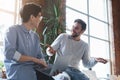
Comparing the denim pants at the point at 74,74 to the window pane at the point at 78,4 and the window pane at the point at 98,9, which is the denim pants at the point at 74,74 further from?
the window pane at the point at 98,9

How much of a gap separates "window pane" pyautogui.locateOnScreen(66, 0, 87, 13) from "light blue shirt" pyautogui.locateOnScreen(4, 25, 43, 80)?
3126 millimetres

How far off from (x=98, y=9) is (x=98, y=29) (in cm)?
53

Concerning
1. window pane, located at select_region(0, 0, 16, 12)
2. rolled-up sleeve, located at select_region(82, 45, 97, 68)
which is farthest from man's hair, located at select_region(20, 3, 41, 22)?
window pane, located at select_region(0, 0, 16, 12)

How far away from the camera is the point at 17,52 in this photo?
6.57ft

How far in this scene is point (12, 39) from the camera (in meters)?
2.01

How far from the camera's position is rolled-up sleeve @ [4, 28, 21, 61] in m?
1.97

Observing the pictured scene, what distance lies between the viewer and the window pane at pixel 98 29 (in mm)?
5902

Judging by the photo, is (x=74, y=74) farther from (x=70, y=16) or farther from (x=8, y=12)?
(x=70, y=16)

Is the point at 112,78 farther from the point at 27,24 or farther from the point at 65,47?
the point at 27,24

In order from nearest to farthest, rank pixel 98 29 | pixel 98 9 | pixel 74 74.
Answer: pixel 74 74
pixel 98 29
pixel 98 9

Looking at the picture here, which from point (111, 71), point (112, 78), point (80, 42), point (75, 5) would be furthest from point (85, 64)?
point (111, 71)

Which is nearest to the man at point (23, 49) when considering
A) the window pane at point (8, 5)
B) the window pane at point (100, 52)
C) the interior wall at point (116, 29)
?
the window pane at point (8, 5)

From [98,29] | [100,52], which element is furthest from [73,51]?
[98,29]

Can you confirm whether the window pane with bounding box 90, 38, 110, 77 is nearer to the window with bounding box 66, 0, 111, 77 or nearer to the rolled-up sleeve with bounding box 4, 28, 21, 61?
the window with bounding box 66, 0, 111, 77
